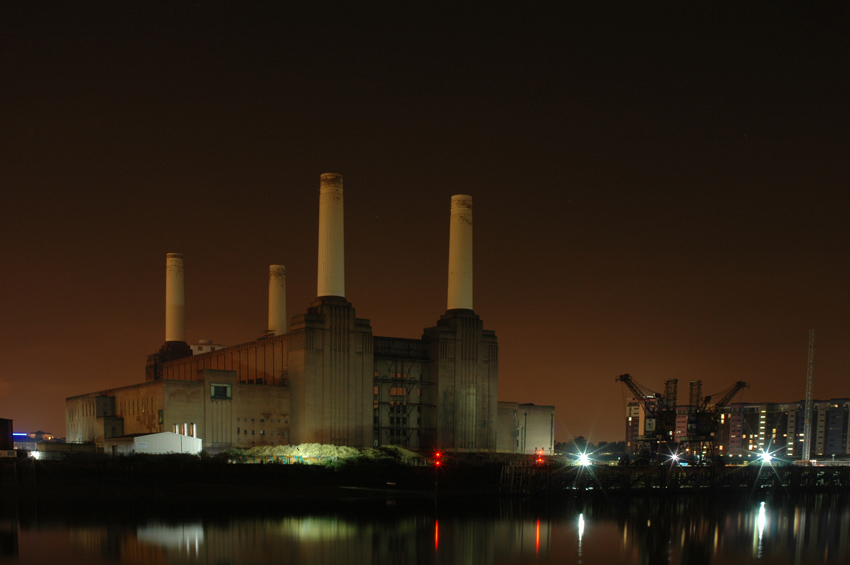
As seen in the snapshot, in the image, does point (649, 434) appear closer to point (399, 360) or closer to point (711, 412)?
point (711, 412)

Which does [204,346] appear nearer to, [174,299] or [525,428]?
[174,299]

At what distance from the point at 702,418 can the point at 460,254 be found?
39.9m

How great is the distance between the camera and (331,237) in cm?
9062

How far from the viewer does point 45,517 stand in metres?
58.9

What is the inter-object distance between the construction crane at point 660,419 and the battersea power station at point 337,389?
14.4m

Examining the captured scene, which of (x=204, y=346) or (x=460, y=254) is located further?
(x=204, y=346)

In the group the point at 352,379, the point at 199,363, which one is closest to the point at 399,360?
the point at 352,379

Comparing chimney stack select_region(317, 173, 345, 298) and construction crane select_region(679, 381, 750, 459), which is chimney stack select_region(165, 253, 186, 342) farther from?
construction crane select_region(679, 381, 750, 459)

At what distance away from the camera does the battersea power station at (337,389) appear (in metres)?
89.2

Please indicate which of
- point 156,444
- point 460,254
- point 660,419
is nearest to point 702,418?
point 660,419

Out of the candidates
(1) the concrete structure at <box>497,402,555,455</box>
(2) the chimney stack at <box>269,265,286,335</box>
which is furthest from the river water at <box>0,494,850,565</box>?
(2) the chimney stack at <box>269,265,286,335</box>

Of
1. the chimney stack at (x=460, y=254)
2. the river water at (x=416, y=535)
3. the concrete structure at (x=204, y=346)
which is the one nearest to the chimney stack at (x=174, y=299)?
the concrete structure at (x=204, y=346)

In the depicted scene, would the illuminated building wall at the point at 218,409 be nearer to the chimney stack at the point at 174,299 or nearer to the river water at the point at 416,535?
the river water at the point at 416,535

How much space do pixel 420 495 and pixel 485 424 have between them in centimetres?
2339
